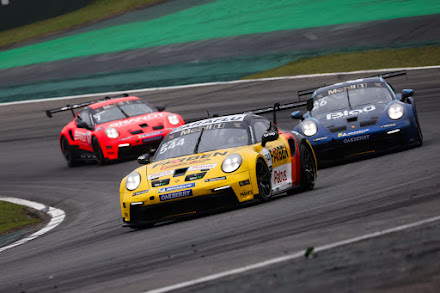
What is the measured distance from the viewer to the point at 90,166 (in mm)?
19484

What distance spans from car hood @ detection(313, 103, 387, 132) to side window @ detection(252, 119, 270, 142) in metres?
2.54

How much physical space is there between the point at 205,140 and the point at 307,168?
1.53m

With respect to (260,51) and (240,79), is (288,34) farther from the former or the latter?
(240,79)

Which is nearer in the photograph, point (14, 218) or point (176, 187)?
point (176, 187)

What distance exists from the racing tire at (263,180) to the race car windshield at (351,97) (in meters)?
4.54

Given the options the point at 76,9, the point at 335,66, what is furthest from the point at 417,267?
the point at 76,9

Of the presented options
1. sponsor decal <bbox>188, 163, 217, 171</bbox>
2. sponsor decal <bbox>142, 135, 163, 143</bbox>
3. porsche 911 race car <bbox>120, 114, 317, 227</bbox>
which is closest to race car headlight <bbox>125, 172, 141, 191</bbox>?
porsche 911 race car <bbox>120, 114, 317, 227</bbox>

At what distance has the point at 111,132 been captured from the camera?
1852 centimetres

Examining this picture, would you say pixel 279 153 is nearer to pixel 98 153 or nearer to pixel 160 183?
pixel 160 183

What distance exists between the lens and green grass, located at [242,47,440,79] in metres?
23.7

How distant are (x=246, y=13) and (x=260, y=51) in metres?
6.91

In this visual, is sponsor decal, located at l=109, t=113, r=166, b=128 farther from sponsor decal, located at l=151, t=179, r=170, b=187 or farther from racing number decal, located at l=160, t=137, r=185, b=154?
sponsor decal, located at l=151, t=179, r=170, b=187

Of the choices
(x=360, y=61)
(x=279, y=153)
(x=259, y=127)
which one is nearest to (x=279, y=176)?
(x=279, y=153)

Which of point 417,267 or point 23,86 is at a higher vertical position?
point 417,267
